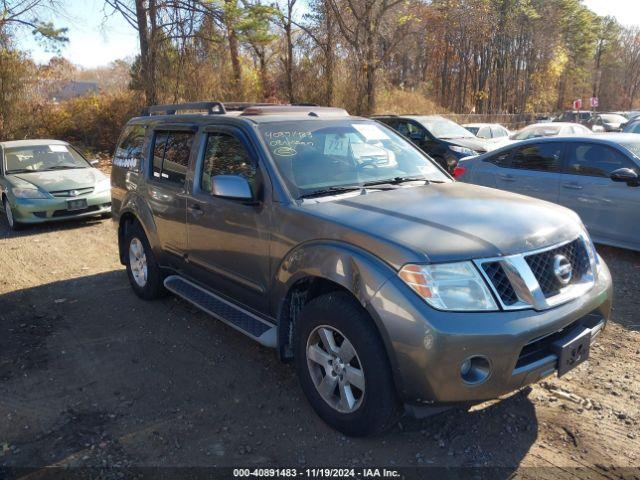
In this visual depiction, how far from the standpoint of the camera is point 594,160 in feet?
22.3

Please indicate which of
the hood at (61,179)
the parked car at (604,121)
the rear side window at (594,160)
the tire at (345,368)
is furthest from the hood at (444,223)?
the parked car at (604,121)

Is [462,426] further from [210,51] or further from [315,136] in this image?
[210,51]

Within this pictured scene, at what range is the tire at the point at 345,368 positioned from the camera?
9.15 feet

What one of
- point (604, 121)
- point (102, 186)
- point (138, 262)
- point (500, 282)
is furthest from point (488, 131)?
point (604, 121)

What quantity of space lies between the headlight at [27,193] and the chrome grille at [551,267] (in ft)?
28.0

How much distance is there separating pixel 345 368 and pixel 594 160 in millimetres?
5403

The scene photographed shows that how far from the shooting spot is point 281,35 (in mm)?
24250

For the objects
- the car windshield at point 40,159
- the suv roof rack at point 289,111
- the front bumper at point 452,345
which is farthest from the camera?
the car windshield at point 40,159

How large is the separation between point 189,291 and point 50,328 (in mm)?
1496

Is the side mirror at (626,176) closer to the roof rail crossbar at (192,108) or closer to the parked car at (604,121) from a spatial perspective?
the roof rail crossbar at (192,108)

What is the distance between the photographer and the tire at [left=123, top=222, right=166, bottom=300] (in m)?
5.31

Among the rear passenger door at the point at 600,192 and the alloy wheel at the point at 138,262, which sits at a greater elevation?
the rear passenger door at the point at 600,192

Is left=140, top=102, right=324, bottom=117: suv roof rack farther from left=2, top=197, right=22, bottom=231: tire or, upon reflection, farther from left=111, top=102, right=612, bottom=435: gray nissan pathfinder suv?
left=2, top=197, right=22, bottom=231: tire

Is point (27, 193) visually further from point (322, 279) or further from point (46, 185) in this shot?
point (322, 279)
